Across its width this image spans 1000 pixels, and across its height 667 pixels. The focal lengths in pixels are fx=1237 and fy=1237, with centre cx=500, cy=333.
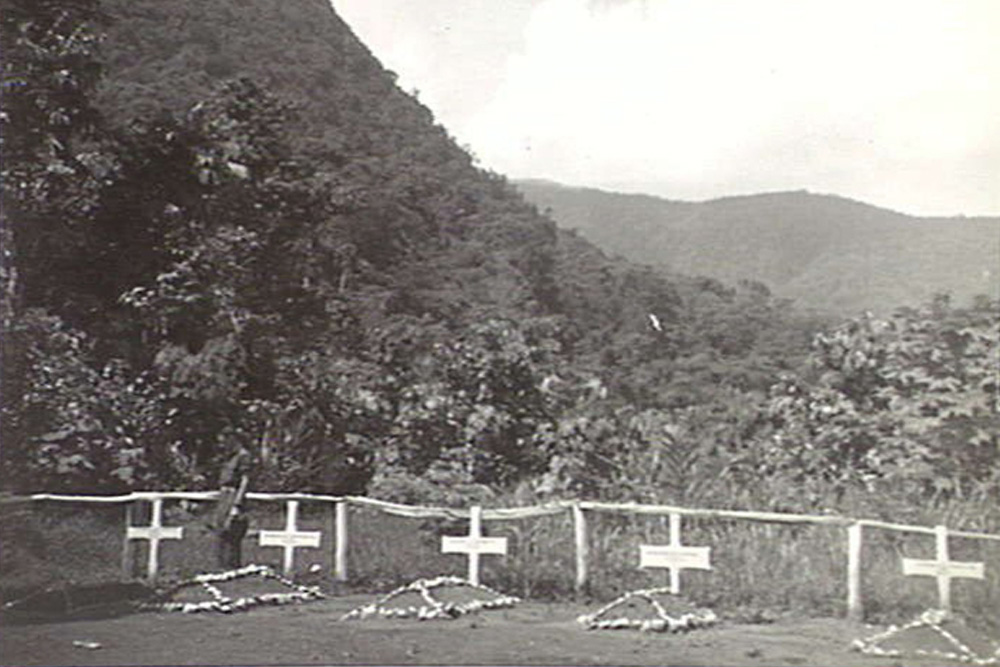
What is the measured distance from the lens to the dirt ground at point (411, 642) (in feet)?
20.4

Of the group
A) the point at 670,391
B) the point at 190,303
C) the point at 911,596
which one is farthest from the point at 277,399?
the point at 911,596

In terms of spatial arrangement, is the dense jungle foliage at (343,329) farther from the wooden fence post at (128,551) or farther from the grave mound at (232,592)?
the grave mound at (232,592)

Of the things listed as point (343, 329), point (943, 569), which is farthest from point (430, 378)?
point (943, 569)

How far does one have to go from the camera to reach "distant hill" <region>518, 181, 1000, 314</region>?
6.87m

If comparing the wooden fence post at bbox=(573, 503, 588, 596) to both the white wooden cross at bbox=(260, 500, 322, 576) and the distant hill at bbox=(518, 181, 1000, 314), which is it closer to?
the white wooden cross at bbox=(260, 500, 322, 576)

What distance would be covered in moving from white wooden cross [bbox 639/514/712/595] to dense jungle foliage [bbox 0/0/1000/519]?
0.86 meters

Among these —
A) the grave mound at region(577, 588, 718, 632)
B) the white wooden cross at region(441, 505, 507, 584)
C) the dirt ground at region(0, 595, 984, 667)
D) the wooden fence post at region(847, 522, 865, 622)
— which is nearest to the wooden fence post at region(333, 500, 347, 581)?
the white wooden cross at region(441, 505, 507, 584)

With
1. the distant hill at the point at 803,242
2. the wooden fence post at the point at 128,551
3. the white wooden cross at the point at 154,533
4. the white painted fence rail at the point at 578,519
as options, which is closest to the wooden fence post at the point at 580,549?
the white painted fence rail at the point at 578,519

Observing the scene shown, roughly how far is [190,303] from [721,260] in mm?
4135

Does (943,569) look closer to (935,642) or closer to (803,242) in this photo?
(935,642)

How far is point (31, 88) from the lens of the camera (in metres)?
8.09

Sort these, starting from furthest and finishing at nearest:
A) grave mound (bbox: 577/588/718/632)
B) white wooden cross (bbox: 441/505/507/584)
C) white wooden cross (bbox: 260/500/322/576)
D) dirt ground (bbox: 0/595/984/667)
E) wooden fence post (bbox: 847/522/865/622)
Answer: white wooden cross (bbox: 260/500/322/576), white wooden cross (bbox: 441/505/507/584), wooden fence post (bbox: 847/522/865/622), grave mound (bbox: 577/588/718/632), dirt ground (bbox: 0/595/984/667)

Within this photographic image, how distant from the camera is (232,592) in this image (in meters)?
7.88

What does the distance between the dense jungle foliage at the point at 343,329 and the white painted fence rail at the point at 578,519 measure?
19 centimetres
